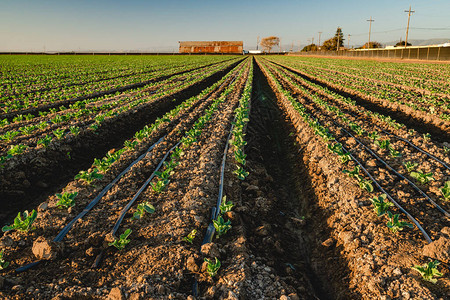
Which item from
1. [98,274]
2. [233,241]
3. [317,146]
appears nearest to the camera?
[98,274]

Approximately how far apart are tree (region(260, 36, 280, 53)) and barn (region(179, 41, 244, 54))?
59731 millimetres

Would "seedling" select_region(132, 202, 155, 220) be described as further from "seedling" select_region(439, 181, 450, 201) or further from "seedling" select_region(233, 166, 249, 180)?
"seedling" select_region(439, 181, 450, 201)

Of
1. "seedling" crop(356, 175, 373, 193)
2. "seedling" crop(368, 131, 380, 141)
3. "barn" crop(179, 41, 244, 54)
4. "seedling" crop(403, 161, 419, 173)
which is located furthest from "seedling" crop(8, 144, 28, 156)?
"barn" crop(179, 41, 244, 54)

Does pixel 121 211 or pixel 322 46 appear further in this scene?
pixel 322 46

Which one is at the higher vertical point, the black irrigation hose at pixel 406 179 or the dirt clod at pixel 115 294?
the black irrigation hose at pixel 406 179

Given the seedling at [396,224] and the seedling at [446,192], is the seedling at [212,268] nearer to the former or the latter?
the seedling at [396,224]

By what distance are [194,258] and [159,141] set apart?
209 inches

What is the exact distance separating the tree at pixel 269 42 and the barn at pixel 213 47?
59.7 meters

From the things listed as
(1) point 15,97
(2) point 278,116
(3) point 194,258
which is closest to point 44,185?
(3) point 194,258

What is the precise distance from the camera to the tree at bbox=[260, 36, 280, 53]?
535ft

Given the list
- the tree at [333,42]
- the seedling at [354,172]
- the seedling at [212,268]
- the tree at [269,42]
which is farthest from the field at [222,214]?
the tree at [269,42]

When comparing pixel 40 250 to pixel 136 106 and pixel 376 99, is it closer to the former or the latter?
pixel 136 106

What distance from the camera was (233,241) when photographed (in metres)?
4.16

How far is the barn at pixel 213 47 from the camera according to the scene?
108338 millimetres
